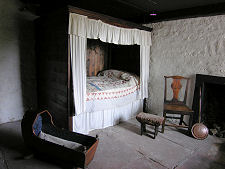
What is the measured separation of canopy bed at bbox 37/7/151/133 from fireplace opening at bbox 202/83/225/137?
4.69ft

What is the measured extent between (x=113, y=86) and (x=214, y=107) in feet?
7.30

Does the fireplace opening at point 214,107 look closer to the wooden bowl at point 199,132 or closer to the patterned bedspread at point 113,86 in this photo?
the wooden bowl at point 199,132

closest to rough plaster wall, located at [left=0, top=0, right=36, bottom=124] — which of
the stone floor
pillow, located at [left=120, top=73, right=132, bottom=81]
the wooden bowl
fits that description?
the stone floor

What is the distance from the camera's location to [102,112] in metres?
3.65

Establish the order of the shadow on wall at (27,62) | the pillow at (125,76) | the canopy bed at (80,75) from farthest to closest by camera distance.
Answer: the pillow at (125,76) < the shadow on wall at (27,62) < the canopy bed at (80,75)

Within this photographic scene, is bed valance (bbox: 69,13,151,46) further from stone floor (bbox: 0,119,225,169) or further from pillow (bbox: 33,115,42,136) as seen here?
stone floor (bbox: 0,119,225,169)

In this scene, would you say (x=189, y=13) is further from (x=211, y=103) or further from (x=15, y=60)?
(x=15, y=60)

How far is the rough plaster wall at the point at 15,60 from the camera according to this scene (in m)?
3.61

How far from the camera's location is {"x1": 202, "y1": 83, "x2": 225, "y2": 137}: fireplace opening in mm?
3592

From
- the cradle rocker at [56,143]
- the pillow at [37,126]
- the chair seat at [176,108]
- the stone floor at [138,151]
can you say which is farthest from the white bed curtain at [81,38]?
the chair seat at [176,108]

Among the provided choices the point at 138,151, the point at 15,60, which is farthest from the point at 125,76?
the point at 15,60

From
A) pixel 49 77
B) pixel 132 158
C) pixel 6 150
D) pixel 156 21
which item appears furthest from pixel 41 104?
pixel 156 21

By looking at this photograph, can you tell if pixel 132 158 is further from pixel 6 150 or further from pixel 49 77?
pixel 49 77

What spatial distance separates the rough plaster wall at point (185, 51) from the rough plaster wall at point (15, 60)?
119 inches
